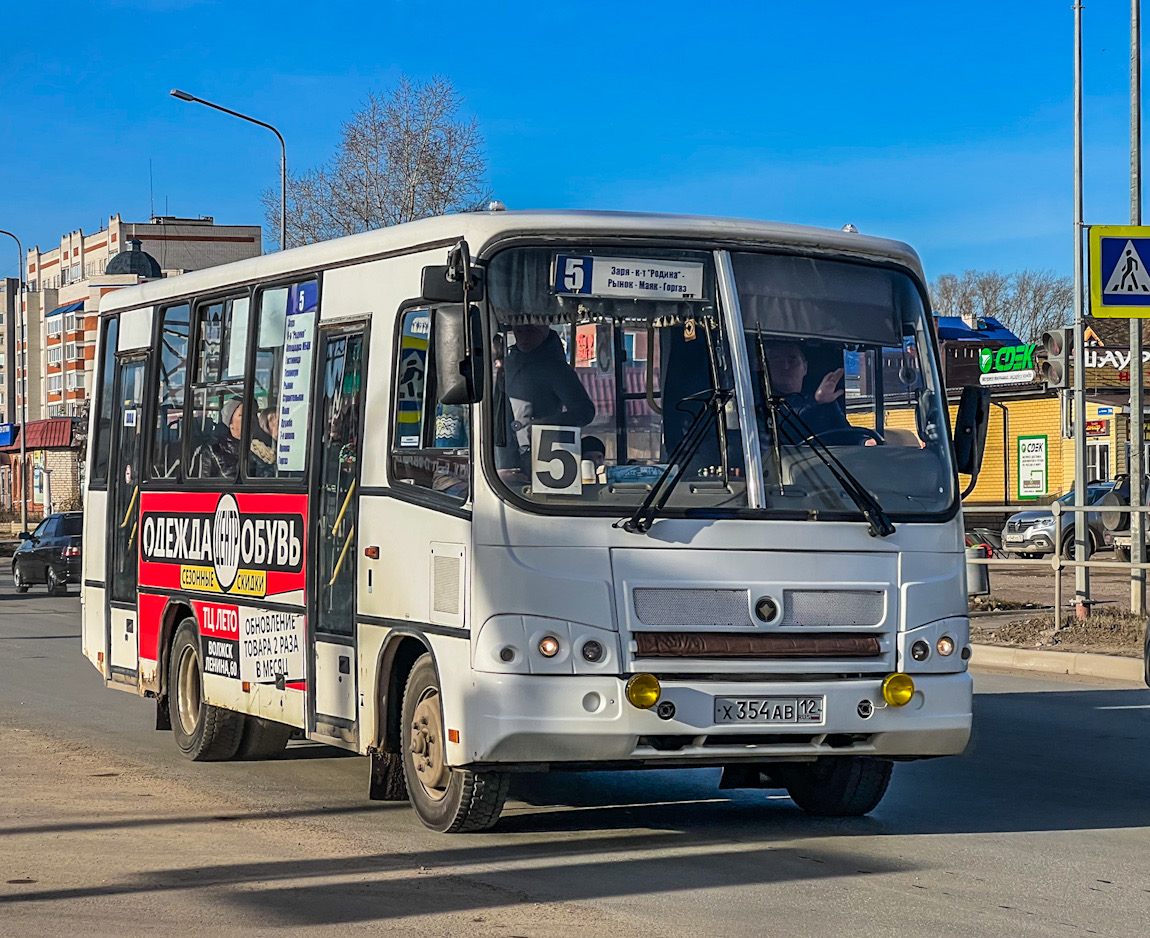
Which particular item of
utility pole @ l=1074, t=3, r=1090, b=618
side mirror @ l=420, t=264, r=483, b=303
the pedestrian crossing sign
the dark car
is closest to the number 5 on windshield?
side mirror @ l=420, t=264, r=483, b=303

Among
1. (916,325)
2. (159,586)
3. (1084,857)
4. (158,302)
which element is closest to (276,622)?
(159,586)

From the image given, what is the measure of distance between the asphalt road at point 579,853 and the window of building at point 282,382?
1781 mm

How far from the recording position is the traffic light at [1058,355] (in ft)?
61.7

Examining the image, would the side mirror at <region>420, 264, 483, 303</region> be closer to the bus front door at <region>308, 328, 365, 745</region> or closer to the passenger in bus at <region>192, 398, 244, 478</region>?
the bus front door at <region>308, 328, 365, 745</region>

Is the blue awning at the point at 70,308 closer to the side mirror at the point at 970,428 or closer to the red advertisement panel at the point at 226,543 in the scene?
the red advertisement panel at the point at 226,543

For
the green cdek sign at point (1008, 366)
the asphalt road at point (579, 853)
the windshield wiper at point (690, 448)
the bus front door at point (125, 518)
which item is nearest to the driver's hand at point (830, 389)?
the windshield wiper at point (690, 448)

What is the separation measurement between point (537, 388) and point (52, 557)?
90.8 feet

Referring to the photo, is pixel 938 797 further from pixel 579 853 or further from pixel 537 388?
pixel 537 388

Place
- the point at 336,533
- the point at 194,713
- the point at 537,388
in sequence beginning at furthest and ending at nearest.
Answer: the point at 194,713 < the point at 336,533 < the point at 537,388

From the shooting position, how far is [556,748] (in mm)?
7434

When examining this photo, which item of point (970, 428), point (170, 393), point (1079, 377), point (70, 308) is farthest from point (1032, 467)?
point (70, 308)

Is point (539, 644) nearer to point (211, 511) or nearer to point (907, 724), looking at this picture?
point (907, 724)

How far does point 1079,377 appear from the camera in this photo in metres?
19.2

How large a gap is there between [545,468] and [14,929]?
2.79m
